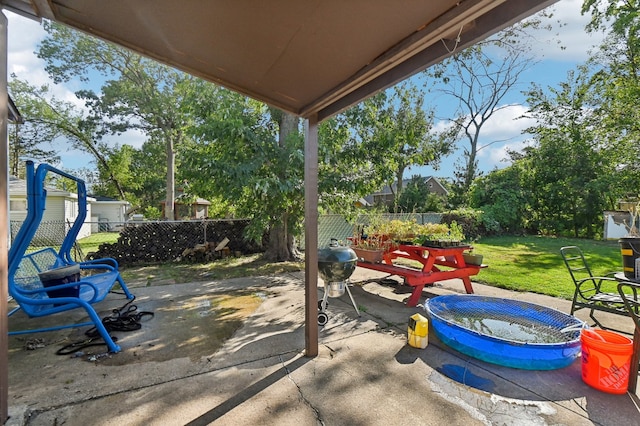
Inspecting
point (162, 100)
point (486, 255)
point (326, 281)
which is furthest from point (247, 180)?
point (162, 100)

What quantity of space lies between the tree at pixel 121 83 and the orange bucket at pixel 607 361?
1327 cm

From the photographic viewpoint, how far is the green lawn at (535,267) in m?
5.04

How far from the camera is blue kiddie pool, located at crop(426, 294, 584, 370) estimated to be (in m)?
2.54

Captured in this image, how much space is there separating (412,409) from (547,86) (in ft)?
61.0

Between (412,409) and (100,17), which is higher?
(100,17)

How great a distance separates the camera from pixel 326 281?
11.6 ft

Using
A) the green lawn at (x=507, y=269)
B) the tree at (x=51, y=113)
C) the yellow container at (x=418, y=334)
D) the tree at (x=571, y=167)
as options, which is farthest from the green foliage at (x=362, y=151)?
the tree at (x=51, y=113)

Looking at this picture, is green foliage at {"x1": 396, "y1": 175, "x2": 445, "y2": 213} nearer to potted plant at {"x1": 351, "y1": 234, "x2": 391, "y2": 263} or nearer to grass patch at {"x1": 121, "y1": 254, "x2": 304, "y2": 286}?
grass patch at {"x1": 121, "y1": 254, "x2": 304, "y2": 286}

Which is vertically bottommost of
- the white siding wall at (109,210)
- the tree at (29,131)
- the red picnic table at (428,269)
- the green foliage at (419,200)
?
the red picnic table at (428,269)

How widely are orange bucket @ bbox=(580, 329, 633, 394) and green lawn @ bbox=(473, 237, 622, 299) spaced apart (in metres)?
2.54

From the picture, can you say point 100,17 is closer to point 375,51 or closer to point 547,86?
point 375,51

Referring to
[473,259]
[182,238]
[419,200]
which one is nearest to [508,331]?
[473,259]

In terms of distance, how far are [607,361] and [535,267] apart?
5.15 meters

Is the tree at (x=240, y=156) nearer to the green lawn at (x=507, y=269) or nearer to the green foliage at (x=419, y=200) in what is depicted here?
the green lawn at (x=507, y=269)
